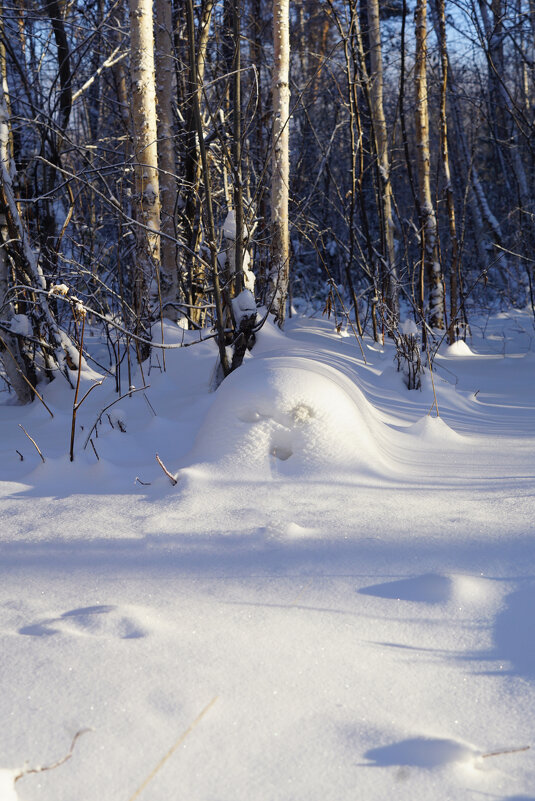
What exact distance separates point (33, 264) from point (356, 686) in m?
3.12

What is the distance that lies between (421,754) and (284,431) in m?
1.38

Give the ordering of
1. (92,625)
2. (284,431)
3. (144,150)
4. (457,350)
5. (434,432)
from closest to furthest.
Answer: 1. (92,625)
2. (284,431)
3. (434,432)
4. (144,150)
5. (457,350)

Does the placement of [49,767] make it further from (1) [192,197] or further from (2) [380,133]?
(2) [380,133]

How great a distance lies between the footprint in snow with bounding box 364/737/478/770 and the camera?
3.20 ft

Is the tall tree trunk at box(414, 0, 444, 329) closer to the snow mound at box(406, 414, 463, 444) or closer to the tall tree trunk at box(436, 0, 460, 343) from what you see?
the tall tree trunk at box(436, 0, 460, 343)

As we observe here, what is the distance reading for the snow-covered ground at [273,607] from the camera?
38.4 inches

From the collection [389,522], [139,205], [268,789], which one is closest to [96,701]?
[268,789]

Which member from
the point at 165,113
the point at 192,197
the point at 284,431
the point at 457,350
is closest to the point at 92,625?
the point at 284,431

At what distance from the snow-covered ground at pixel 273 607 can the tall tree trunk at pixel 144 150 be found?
1.63 m

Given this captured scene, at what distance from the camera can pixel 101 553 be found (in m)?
1.70

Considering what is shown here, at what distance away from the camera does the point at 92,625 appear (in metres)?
1.33

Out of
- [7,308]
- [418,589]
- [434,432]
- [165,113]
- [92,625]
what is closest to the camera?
[92,625]

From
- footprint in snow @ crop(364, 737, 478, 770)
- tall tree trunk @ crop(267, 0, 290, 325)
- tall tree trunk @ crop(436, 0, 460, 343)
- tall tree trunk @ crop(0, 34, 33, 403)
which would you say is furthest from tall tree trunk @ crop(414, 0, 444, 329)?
footprint in snow @ crop(364, 737, 478, 770)

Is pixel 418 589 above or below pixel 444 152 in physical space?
below
